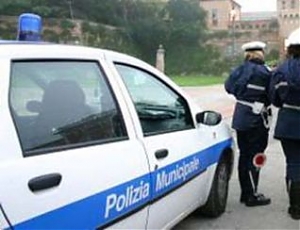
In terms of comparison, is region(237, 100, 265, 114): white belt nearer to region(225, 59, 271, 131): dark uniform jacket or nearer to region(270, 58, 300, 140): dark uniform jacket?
region(225, 59, 271, 131): dark uniform jacket

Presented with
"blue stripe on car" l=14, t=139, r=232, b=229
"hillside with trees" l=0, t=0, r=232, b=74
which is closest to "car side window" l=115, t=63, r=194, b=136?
"blue stripe on car" l=14, t=139, r=232, b=229

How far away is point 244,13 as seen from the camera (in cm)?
11150

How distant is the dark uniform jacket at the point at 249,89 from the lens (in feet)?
18.8

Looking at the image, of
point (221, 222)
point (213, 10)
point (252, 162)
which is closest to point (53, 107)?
point (221, 222)

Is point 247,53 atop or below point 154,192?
atop

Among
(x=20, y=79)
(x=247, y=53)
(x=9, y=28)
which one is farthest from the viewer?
(x=9, y=28)

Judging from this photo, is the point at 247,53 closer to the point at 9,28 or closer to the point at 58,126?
the point at 58,126

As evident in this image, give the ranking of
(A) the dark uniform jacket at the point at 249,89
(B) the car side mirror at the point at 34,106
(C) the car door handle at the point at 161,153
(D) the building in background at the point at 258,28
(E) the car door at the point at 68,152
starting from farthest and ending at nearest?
(D) the building in background at the point at 258,28 < (A) the dark uniform jacket at the point at 249,89 < (C) the car door handle at the point at 161,153 < (B) the car side mirror at the point at 34,106 < (E) the car door at the point at 68,152

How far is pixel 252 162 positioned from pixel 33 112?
3.40 m

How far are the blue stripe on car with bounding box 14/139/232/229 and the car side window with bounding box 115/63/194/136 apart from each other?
0.25 m

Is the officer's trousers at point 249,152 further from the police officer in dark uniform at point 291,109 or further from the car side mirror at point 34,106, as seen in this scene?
the car side mirror at point 34,106

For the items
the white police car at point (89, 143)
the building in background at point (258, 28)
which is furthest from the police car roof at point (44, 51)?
the building in background at point (258, 28)

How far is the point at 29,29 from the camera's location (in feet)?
12.5

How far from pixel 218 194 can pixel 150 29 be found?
2962 inches
